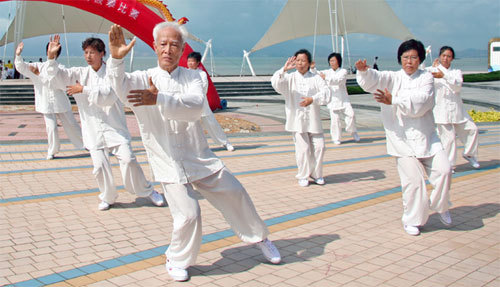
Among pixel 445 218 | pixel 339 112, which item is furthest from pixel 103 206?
pixel 339 112

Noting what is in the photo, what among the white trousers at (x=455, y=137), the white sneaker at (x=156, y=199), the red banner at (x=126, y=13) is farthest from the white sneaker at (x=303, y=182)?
the red banner at (x=126, y=13)

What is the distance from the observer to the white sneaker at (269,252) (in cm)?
418

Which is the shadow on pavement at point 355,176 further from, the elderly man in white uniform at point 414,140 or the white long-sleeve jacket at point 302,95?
the elderly man in white uniform at point 414,140

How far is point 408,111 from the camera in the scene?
4801 millimetres

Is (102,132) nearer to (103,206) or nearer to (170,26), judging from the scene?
(103,206)

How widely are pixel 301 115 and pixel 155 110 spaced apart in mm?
3682

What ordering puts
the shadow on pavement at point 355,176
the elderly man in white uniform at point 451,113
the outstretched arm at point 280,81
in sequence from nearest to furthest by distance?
the outstretched arm at point 280,81 < the shadow on pavement at point 355,176 < the elderly man in white uniform at point 451,113

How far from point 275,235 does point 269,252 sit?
0.78 m

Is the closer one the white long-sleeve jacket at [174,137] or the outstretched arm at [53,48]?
the white long-sleeve jacket at [174,137]

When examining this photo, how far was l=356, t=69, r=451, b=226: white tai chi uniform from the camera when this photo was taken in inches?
194

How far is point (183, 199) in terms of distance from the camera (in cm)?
386

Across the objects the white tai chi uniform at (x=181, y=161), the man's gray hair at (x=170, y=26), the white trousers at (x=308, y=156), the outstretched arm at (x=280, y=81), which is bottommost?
the white trousers at (x=308, y=156)

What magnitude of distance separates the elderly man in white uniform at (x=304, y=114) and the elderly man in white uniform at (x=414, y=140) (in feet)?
6.62

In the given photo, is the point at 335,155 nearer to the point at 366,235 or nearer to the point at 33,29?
the point at 366,235
